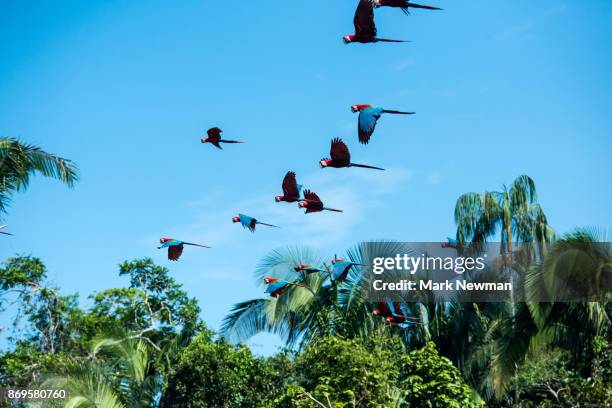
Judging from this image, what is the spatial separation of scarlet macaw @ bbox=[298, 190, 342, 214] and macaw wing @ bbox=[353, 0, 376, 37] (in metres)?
2.70

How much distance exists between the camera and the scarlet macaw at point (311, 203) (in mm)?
12008

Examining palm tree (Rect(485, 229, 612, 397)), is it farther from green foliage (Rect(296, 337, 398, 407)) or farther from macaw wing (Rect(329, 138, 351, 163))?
macaw wing (Rect(329, 138, 351, 163))

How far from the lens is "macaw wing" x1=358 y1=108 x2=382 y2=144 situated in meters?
10.5

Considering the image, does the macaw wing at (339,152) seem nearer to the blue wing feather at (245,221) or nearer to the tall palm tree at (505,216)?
the blue wing feather at (245,221)

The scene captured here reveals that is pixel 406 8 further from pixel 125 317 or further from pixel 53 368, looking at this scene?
pixel 125 317

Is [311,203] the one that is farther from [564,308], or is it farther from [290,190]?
[564,308]

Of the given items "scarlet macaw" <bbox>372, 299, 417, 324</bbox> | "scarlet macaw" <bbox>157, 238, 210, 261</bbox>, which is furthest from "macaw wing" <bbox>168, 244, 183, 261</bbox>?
"scarlet macaw" <bbox>372, 299, 417, 324</bbox>

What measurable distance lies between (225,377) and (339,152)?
7673mm

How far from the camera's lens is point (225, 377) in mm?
17375

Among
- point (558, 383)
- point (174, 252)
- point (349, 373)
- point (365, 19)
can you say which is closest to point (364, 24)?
point (365, 19)

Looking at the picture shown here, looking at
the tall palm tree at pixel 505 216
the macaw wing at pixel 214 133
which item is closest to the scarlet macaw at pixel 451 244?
the tall palm tree at pixel 505 216

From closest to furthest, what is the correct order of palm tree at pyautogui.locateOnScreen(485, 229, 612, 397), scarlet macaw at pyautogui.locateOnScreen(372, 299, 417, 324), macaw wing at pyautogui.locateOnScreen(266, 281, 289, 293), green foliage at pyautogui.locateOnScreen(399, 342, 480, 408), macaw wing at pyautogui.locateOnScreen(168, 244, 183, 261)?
1. macaw wing at pyautogui.locateOnScreen(168, 244, 183, 261)
2. green foliage at pyautogui.locateOnScreen(399, 342, 480, 408)
3. palm tree at pyautogui.locateOnScreen(485, 229, 612, 397)
4. scarlet macaw at pyautogui.locateOnScreen(372, 299, 417, 324)
5. macaw wing at pyautogui.locateOnScreen(266, 281, 289, 293)

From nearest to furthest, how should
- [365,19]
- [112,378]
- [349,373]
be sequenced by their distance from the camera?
[365,19]
[349,373]
[112,378]

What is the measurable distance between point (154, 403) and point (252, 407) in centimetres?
298
